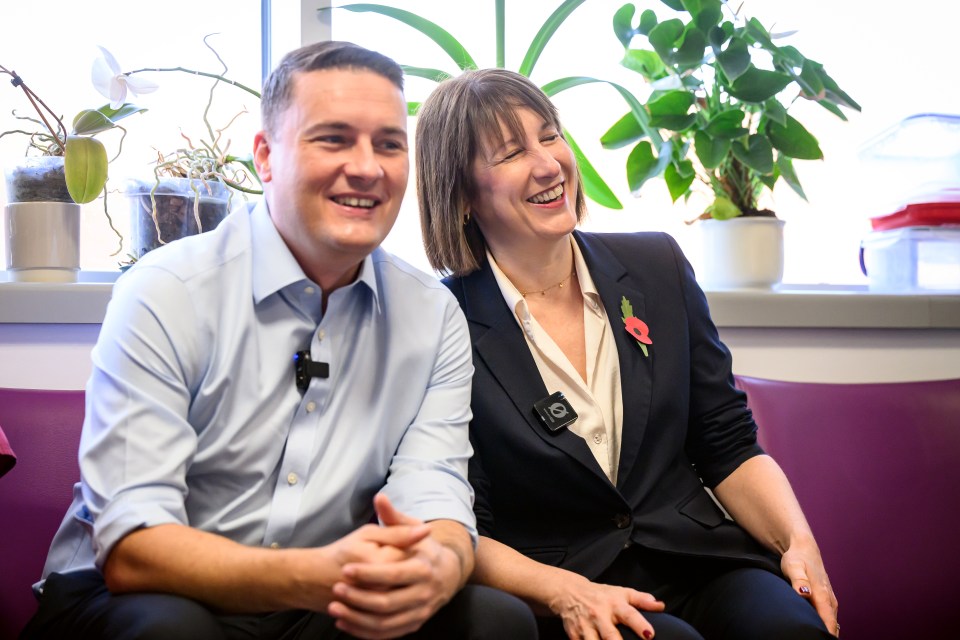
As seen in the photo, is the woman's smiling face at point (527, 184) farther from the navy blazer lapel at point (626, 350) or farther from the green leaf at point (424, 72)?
the green leaf at point (424, 72)

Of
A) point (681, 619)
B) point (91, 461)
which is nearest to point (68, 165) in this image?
point (91, 461)

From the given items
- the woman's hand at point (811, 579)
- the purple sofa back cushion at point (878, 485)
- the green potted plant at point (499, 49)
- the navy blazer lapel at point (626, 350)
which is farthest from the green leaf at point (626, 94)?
the woman's hand at point (811, 579)

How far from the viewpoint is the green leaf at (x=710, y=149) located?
6.54 feet

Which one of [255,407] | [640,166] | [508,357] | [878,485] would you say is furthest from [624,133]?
[255,407]

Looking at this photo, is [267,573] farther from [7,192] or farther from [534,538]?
[7,192]

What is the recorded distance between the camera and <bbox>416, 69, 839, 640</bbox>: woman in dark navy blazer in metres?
1.37

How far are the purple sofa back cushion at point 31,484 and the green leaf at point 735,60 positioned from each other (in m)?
1.42

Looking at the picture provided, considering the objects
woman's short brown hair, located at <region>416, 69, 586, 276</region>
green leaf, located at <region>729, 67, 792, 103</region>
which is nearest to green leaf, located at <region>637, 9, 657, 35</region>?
green leaf, located at <region>729, 67, 792, 103</region>

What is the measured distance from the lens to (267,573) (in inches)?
42.4

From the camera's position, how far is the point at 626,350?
1.54 m

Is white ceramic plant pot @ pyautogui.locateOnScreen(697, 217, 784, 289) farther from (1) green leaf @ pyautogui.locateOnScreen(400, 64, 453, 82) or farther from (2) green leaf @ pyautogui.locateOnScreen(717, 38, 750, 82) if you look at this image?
(1) green leaf @ pyautogui.locateOnScreen(400, 64, 453, 82)

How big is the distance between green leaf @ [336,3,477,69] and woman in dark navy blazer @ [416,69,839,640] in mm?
439

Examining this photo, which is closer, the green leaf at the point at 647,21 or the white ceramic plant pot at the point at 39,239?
the white ceramic plant pot at the point at 39,239

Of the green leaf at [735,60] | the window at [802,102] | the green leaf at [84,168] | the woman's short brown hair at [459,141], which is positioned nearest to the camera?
the woman's short brown hair at [459,141]
